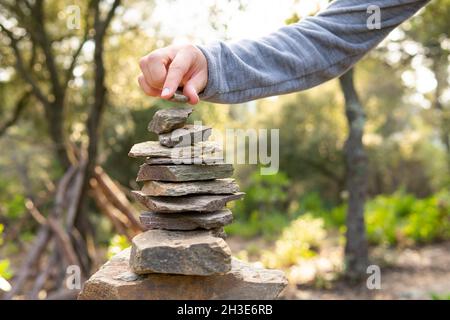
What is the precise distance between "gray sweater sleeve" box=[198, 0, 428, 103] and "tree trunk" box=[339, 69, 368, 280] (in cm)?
481

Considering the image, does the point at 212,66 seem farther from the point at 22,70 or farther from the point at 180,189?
the point at 22,70

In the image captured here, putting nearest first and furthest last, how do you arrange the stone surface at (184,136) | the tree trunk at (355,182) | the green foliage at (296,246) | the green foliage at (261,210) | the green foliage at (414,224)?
the stone surface at (184,136), the tree trunk at (355,182), the green foliage at (296,246), the green foliage at (414,224), the green foliage at (261,210)

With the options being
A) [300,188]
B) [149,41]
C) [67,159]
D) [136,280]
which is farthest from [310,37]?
[300,188]

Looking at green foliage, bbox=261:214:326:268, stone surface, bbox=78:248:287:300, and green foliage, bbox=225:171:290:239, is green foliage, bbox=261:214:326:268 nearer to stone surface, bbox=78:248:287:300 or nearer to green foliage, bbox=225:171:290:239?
green foliage, bbox=225:171:290:239

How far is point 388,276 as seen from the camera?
7582 millimetres

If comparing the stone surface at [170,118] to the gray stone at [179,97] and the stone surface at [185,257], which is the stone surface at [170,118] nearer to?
the gray stone at [179,97]

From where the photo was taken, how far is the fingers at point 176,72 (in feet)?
6.01

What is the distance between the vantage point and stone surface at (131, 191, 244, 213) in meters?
2.16

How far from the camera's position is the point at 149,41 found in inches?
336

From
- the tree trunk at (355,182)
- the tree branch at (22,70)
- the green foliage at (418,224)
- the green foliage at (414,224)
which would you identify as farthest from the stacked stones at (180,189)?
the green foliage at (418,224)

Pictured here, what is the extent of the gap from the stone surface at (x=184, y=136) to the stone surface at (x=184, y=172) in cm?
11

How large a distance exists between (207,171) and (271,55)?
0.60 metres

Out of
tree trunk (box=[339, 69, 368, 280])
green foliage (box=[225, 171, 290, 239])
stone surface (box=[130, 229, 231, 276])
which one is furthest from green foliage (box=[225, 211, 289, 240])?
stone surface (box=[130, 229, 231, 276])

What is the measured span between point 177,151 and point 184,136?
0.24 ft
